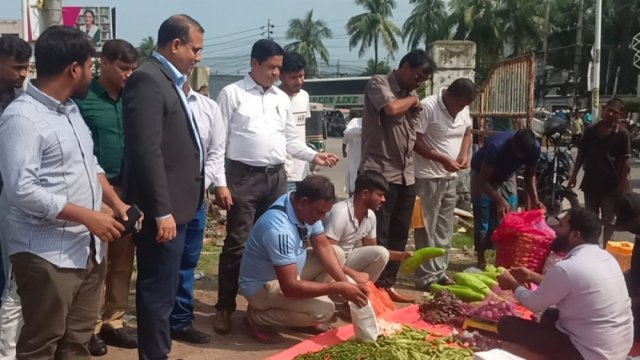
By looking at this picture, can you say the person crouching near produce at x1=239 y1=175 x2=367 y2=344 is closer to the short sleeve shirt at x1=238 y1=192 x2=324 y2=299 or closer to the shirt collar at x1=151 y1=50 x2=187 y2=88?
the short sleeve shirt at x1=238 y1=192 x2=324 y2=299

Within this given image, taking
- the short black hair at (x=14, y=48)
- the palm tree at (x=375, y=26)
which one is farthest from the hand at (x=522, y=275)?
the palm tree at (x=375, y=26)

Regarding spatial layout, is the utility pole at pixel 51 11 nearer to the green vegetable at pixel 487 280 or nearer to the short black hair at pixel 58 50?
the short black hair at pixel 58 50

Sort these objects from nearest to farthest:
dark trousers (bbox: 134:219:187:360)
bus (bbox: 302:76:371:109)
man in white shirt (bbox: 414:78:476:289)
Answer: dark trousers (bbox: 134:219:187:360) < man in white shirt (bbox: 414:78:476:289) < bus (bbox: 302:76:371:109)

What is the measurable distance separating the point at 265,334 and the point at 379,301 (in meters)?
0.95

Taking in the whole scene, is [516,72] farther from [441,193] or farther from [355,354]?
[355,354]

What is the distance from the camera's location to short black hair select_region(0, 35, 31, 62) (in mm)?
4023

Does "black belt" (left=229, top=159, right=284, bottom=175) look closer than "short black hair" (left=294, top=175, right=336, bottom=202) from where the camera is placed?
No

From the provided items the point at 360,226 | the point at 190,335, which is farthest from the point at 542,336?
the point at 190,335

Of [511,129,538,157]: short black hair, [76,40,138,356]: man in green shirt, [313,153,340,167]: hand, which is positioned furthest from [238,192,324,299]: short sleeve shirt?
[511,129,538,157]: short black hair

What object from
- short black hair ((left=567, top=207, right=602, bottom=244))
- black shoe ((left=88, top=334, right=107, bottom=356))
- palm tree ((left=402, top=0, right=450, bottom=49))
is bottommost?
black shoe ((left=88, top=334, right=107, bottom=356))

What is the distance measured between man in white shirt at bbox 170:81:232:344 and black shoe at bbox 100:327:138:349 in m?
0.28

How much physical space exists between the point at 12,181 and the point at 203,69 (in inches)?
351

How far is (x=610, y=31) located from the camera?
47.5m

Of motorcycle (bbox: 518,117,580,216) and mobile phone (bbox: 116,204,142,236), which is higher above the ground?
mobile phone (bbox: 116,204,142,236)
